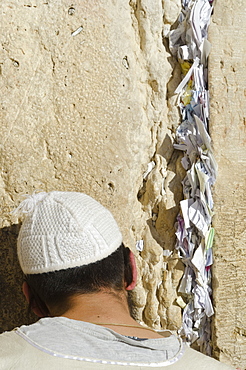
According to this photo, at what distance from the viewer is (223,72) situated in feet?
6.62

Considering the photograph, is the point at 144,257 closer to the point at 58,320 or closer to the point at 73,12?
the point at 58,320

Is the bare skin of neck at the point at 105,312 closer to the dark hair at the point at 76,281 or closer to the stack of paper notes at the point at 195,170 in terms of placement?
the dark hair at the point at 76,281

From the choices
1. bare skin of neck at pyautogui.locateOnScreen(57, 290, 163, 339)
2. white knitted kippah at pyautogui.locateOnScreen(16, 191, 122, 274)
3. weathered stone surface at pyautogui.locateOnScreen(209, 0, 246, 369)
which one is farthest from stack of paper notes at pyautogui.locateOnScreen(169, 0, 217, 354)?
bare skin of neck at pyautogui.locateOnScreen(57, 290, 163, 339)

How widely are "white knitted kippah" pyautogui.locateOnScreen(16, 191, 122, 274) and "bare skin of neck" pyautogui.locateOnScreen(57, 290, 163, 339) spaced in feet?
0.33

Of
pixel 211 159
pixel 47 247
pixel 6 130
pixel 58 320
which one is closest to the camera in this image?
pixel 58 320

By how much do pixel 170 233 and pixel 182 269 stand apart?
0.16 metres

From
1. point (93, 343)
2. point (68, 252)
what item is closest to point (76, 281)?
point (68, 252)

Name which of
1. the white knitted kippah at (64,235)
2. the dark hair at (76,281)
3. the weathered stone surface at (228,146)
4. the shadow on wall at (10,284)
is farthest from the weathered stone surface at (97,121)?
the dark hair at (76,281)

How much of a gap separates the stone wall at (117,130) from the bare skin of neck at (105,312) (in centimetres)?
66

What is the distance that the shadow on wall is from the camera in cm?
191

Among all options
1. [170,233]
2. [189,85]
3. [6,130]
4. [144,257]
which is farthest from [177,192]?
[6,130]

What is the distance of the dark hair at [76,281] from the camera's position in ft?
4.42

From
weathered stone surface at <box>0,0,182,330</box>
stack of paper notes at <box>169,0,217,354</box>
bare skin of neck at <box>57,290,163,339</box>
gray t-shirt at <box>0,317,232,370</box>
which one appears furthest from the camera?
stack of paper notes at <box>169,0,217,354</box>

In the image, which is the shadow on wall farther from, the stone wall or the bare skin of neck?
the bare skin of neck
